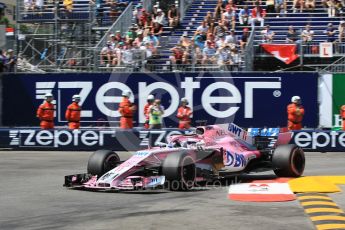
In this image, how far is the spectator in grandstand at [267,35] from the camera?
24.2 meters

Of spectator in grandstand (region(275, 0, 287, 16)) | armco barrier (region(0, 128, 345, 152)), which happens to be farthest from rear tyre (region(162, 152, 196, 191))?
spectator in grandstand (region(275, 0, 287, 16))

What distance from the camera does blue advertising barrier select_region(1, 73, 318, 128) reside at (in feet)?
73.5

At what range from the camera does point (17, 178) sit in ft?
44.8

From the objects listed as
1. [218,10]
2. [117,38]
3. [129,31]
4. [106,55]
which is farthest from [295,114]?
[129,31]

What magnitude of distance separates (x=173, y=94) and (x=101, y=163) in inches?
454

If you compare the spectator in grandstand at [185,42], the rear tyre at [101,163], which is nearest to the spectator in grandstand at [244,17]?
the spectator in grandstand at [185,42]

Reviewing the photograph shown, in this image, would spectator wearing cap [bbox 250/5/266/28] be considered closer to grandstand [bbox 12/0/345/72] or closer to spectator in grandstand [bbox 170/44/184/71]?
grandstand [bbox 12/0/345/72]

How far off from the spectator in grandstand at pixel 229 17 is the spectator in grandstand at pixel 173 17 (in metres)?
2.14

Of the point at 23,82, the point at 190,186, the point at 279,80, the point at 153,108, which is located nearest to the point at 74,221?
the point at 190,186

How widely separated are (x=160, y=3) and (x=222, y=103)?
26.5ft

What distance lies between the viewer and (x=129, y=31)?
2645 cm

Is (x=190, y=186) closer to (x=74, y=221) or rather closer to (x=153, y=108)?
(x=74, y=221)

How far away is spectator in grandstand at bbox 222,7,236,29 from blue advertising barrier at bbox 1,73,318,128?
143 inches

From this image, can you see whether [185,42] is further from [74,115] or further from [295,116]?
[295,116]
